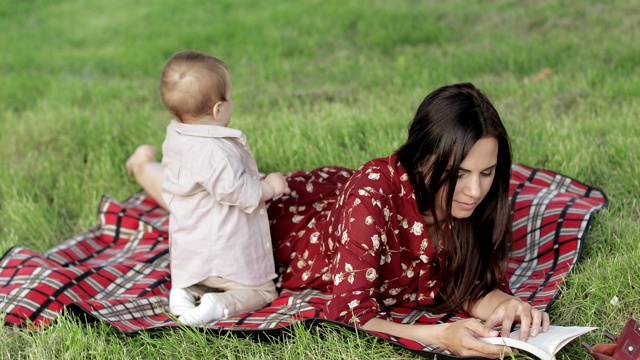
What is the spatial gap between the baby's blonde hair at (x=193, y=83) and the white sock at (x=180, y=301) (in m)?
0.85

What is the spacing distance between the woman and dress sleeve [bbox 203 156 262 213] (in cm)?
37

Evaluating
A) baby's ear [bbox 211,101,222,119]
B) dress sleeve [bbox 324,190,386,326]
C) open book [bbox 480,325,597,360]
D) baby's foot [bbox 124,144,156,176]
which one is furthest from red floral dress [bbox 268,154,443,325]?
baby's foot [bbox 124,144,156,176]

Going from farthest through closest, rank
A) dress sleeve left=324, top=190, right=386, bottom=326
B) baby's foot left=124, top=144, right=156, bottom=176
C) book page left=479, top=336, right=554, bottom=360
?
baby's foot left=124, top=144, right=156, bottom=176 < dress sleeve left=324, top=190, right=386, bottom=326 < book page left=479, top=336, right=554, bottom=360

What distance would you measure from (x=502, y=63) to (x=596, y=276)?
3.63 metres

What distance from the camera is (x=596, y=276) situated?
3473mm

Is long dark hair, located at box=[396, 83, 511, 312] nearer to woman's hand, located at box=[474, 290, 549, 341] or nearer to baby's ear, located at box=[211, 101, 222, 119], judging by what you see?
woman's hand, located at box=[474, 290, 549, 341]

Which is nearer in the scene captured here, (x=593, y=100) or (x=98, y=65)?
(x=593, y=100)

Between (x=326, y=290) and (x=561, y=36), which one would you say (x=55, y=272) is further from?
(x=561, y=36)

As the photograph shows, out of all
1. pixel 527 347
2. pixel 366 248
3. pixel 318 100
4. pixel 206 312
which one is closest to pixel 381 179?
pixel 366 248

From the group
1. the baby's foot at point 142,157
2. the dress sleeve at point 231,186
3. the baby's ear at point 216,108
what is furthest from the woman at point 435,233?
the baby's foot at point 142,157

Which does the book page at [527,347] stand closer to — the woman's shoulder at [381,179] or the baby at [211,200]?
the woman's shoulder at [381,179]

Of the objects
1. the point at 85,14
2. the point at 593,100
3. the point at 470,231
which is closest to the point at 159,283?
the point at 470,231

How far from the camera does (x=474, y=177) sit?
3.01 meters

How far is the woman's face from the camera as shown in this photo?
9.79ft
